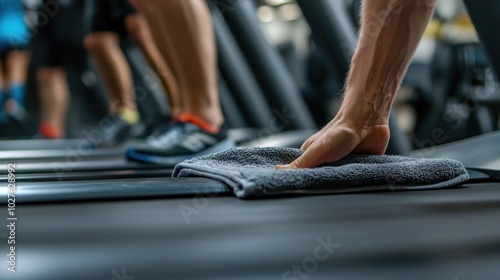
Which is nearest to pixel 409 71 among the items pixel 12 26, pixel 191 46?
pixel 191 46

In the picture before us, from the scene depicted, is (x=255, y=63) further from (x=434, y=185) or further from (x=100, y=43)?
(x=434, y=185)

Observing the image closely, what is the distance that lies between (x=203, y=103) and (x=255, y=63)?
1017mm

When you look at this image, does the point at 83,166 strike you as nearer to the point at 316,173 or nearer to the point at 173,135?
the point at 173,135

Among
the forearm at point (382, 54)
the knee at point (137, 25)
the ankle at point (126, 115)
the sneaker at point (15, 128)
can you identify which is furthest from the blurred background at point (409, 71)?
the forearm at point (382, 54)

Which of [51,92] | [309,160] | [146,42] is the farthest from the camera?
[51,92]

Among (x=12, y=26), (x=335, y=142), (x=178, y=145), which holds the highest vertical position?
(x=12, y=26)

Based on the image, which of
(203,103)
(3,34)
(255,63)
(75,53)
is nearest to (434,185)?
(203,103)

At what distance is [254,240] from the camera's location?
2.42 feet

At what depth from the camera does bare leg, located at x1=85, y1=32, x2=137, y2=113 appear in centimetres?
284

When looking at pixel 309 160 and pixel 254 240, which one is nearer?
pixel 254 240

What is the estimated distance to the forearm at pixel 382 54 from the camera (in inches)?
39.4

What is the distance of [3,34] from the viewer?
13.6 ft

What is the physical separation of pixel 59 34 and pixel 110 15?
0.99 m

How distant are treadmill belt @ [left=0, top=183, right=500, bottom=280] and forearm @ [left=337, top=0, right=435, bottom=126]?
8.1 inches
